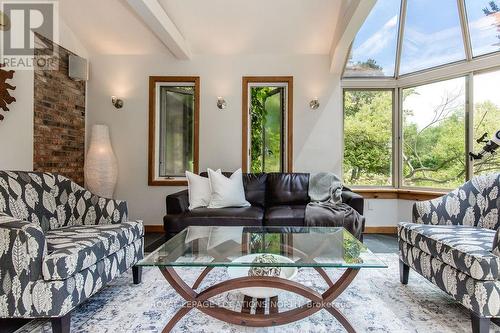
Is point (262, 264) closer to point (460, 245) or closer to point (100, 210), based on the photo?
point (460, 245)

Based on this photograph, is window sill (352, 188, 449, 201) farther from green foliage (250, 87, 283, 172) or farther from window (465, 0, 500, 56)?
window (465, 0, 500, 56)

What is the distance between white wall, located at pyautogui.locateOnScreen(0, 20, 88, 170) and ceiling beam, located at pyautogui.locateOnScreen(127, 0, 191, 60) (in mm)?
1422

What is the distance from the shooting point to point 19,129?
10.6 feet

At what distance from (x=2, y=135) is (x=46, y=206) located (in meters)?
1.34

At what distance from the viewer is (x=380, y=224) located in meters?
4.43

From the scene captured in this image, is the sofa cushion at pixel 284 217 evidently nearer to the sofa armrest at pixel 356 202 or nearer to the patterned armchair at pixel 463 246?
the sofa armrest at pixel 356 202

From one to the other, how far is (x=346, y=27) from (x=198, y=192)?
2.52 metres

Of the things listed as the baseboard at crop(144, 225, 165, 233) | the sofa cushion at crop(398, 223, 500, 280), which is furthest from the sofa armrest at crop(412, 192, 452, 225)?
the baseboard at crop(144, 225, 165, 233)

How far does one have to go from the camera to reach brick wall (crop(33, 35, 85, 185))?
3.49 m

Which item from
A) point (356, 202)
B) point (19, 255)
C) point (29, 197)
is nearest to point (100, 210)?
point (29, 197)

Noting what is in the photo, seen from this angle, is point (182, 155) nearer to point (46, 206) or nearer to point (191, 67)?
point (191, 67)

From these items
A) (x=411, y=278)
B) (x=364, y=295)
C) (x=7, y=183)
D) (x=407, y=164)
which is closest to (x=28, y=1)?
(x=7, y=183)

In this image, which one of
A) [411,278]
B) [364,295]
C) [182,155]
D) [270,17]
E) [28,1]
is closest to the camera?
[364,295]

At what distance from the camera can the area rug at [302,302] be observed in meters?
1.81
